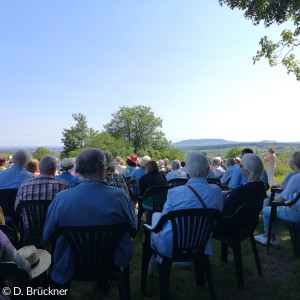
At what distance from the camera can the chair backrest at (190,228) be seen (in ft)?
6.99

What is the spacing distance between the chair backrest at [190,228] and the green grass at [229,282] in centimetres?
58

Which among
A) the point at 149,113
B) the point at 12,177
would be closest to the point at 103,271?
the point at 12,177

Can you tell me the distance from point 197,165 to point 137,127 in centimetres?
4455

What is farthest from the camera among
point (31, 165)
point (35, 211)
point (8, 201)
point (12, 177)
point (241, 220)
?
point (31, 165)

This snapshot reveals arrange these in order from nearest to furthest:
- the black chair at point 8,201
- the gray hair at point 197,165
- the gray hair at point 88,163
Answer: the gray hair at point 88,163 < the gray hair at point 197,165 < the black chair at point 8,201

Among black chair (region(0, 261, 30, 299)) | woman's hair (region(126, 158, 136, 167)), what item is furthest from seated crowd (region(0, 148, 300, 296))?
woman's hair (region(126, 158, 136, 167))

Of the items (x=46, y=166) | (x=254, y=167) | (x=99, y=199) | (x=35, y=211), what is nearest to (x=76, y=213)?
(x=99, y=199)

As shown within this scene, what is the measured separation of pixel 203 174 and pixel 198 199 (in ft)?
0.95

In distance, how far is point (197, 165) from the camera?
2.47m

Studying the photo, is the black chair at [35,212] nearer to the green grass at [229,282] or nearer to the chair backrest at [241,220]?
the green grass at [229,282]

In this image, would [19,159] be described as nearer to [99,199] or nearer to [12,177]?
[12,177]

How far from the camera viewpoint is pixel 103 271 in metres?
1.94

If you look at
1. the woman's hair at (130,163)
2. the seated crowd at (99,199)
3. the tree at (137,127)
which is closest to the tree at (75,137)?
the tree at (137,127)

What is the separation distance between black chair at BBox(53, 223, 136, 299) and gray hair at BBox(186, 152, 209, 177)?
0.89m
